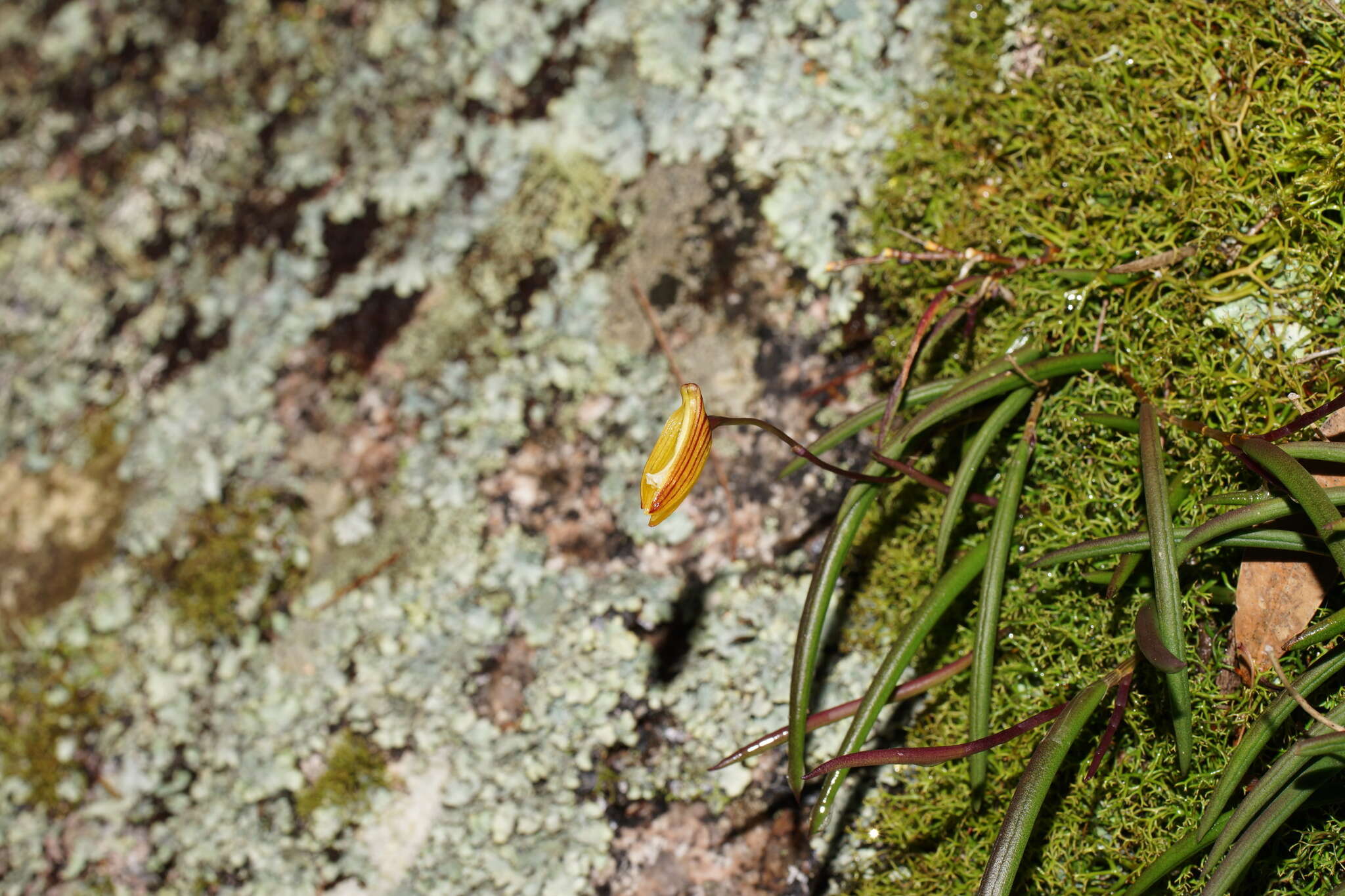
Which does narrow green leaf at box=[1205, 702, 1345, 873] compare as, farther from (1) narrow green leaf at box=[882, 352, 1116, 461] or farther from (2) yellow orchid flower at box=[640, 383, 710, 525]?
(2) yellow orchid flower at box=[640, 383, 710, 525]

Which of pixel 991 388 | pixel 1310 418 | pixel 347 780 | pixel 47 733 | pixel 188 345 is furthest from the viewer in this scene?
pixel 188 345

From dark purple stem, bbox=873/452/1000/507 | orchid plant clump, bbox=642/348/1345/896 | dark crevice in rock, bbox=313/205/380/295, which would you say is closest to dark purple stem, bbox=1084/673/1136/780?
orchid plant clump, bbox=642/348/1345/896

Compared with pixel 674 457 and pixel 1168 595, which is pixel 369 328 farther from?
pixel 1168 595

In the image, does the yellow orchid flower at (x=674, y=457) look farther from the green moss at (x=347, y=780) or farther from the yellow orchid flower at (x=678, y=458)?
the green moss at (x=347, y=780)

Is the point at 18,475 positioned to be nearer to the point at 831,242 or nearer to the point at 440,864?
the point at 440,864

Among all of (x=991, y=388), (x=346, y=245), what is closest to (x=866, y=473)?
(x=991, y=388)
